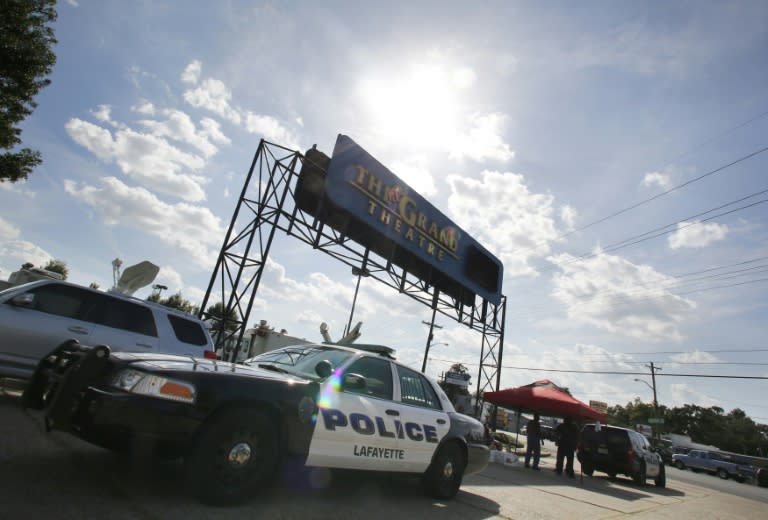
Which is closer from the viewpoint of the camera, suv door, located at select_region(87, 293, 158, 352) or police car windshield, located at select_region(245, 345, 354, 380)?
police car windshield, located at select_region(245, 345, 354, 380)

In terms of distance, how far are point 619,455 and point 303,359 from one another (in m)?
11.7

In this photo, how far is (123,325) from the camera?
6219 millimetres

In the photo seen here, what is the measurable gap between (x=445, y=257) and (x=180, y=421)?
1331 cm

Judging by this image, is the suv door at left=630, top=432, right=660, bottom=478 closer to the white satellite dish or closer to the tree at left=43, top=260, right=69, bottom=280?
the white satellite dish

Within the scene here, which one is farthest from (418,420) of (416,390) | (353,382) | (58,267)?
(58,267)

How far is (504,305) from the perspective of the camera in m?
19.3

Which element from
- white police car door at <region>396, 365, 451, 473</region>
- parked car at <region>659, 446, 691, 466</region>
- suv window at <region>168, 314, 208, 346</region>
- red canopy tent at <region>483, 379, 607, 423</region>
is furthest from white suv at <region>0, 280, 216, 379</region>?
parked car at <region>659, 446, 691, 466</region>

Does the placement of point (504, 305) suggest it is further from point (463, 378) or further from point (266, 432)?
point (463, 378)

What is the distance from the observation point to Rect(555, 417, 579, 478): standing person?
440 inches

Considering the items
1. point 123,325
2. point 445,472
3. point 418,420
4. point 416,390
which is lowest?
point 445,472

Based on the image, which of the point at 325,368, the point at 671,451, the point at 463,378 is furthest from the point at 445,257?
the point at 463,378

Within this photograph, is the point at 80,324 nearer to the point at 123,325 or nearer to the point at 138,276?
the point at 123,325

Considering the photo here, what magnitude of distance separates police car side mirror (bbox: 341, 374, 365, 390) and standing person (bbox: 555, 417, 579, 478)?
989 cm

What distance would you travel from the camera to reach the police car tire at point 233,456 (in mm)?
2783
